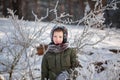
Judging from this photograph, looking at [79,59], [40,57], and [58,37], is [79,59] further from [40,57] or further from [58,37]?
[58,37]

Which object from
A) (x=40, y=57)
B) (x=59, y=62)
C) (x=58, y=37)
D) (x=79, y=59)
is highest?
(x=58, y=37)

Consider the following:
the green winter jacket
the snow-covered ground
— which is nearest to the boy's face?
the green winter jacket

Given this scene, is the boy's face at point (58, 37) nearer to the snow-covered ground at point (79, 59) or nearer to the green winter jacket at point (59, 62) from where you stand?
the green winter jacket at point (59, 62)

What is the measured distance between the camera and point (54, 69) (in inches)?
178

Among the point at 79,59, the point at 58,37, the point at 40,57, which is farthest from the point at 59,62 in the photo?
the point at 79,59

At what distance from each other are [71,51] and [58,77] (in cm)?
41

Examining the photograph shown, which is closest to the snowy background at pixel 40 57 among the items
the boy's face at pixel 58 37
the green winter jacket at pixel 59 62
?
the green winter jacket at pixel 59 62

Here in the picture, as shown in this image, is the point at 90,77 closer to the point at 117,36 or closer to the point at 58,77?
the point at 58,77

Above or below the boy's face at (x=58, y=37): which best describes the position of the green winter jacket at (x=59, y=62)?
below

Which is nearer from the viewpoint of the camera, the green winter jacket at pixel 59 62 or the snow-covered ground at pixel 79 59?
the snow-covered ground at pixel 79 59

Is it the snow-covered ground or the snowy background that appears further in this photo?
the snowy background

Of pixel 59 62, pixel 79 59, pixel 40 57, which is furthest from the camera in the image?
pixel 79 59

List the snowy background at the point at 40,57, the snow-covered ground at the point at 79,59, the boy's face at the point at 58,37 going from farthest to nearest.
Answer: the boy's face at the point at 58,37
the snowy background at the point at 40,57
the snow-covered ground at the point at 79,59

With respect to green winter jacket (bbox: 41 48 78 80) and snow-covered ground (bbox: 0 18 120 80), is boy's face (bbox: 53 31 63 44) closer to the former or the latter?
green winter jacket (bbox: 41 48 78 80)
